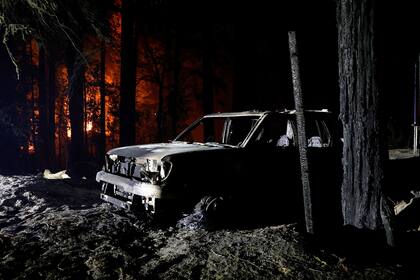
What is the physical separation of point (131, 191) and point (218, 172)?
49.4 inches

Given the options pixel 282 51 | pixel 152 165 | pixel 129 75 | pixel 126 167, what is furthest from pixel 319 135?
pixel 282 51

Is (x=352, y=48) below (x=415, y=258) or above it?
above

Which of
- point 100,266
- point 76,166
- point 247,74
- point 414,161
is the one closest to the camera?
point 100,266

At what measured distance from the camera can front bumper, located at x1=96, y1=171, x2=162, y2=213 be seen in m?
5.03

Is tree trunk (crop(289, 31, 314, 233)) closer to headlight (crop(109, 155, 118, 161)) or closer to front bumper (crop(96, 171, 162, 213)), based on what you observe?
front bumper (crop(96, 171, 162, 213))

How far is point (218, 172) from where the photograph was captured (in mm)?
5430

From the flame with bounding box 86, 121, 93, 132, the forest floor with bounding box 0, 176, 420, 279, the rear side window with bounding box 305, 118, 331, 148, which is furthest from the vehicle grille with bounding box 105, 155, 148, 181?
the flame with bounding box 86, 121, 93, 132

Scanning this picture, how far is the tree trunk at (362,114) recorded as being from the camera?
4.37 metres

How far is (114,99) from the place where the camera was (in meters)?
28.6

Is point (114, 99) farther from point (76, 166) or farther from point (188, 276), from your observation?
point (188, 276)

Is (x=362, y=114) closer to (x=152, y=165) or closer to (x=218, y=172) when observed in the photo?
(x=218, y=172)

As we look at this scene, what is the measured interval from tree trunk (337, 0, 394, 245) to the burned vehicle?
1449 mm

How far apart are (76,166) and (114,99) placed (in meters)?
13.0

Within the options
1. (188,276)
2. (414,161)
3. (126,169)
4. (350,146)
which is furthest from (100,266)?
(414,161)
